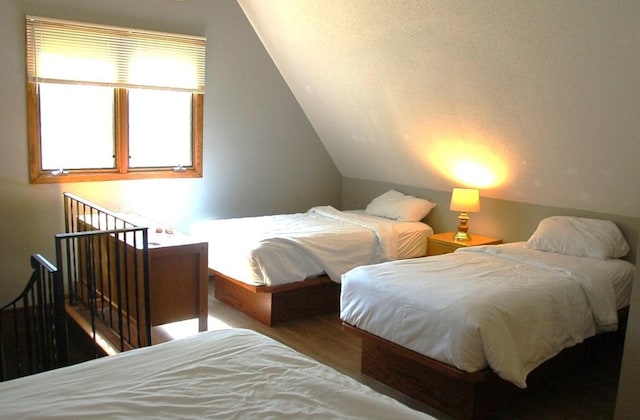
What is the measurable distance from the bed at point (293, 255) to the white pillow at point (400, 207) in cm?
6

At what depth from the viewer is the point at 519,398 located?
3189mm

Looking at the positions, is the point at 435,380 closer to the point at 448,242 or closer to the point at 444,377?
the point at 444,377

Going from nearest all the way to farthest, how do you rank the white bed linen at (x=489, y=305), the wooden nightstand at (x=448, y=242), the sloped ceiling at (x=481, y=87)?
the white bed linen at (x=489, y=305) → the sloped ceiling at (x=481, y=87) → the wooden nightstand at (x=448, y=242)

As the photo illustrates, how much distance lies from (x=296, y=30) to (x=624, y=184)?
2.94 metres

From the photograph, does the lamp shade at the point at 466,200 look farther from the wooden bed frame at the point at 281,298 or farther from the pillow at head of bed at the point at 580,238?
the wooden bed frame at the point at 281,298

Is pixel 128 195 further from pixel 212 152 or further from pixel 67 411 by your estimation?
pixel 67 411

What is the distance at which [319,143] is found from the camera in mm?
6148

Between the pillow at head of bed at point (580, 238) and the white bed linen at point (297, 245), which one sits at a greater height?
the pillow at head of bed at point (580, 238)

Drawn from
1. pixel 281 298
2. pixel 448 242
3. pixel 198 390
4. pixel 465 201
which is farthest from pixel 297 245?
pixel 198 390

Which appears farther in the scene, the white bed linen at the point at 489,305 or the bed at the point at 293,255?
the bed at the point at 293,255

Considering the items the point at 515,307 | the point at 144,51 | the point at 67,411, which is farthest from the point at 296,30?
the point at 67,411

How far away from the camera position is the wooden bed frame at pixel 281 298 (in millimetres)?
4270

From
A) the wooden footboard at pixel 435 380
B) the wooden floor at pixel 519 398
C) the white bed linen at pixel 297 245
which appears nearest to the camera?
the wooden footboard at pixel 435 380

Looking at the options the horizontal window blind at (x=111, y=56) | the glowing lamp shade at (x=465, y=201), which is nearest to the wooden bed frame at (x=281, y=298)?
the glowing lamp shade at (x=465, y=201)
